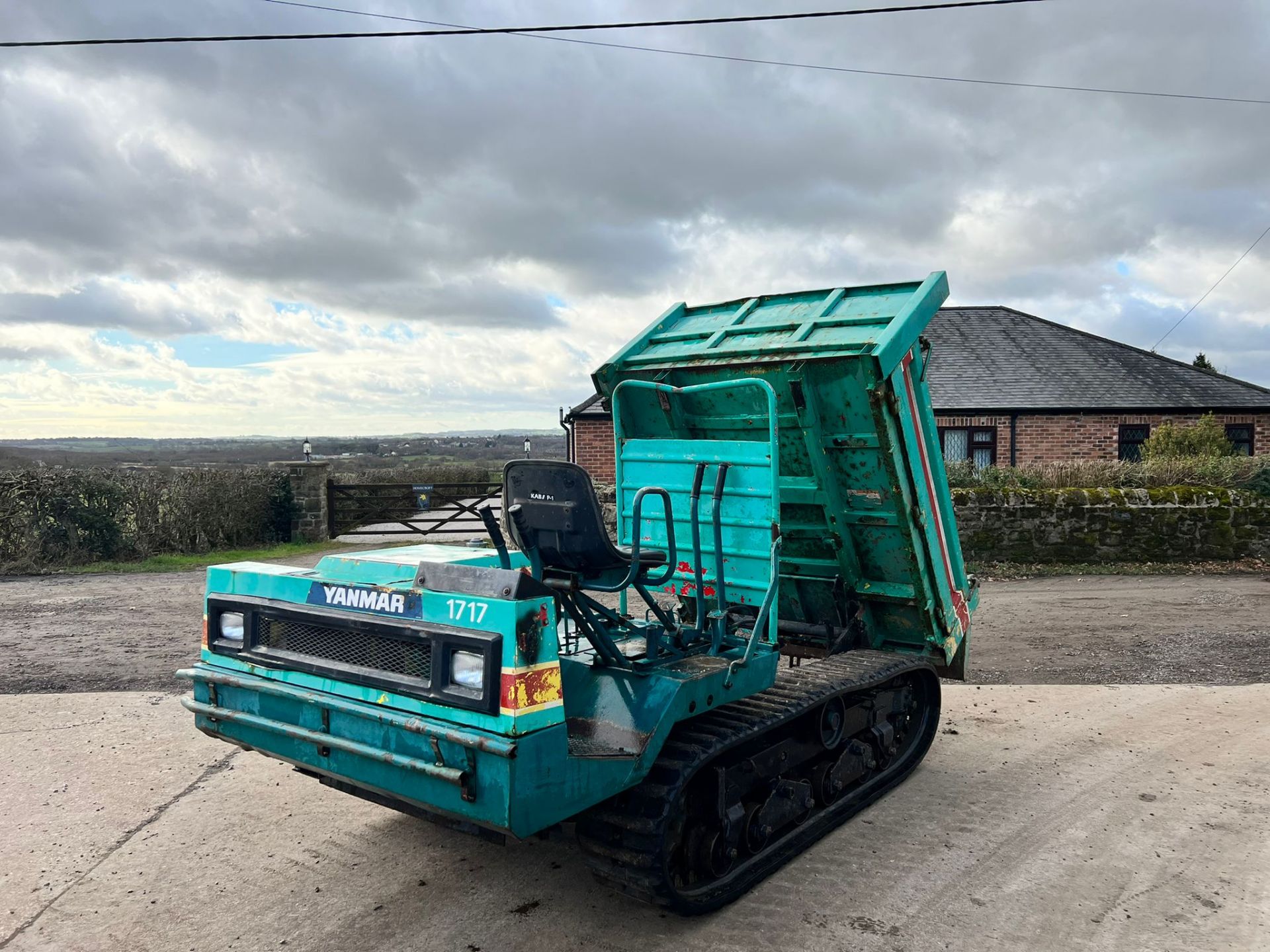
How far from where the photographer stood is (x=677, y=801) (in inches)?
140

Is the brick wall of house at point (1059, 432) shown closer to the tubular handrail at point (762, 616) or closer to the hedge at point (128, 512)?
the hedge at point (128, 512)

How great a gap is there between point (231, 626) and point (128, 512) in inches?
522

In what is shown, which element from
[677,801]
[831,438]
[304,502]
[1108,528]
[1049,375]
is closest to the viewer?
[677,801]

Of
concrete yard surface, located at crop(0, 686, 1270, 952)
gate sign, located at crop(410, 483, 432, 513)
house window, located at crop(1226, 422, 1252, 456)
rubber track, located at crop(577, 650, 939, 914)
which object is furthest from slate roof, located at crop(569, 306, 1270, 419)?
rubber track, located at crop(577, 650, 939, 914)

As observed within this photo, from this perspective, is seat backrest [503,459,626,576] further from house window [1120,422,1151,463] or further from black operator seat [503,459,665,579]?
house window [1120,422,1151,463]

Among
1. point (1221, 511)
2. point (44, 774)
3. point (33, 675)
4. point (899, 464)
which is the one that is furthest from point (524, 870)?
point (1221, 511)

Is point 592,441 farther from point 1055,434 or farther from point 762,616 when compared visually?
point 762,616

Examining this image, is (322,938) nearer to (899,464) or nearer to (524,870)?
(524,870)

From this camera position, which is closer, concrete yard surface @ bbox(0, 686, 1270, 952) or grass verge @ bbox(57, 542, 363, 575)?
concrete yard surface @ bbox(0, 686, 1270, 952)

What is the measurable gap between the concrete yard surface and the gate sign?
13900 mm

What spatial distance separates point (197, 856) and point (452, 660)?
2.32 metres

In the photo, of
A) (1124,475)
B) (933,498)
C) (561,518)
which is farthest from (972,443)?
(561,518)

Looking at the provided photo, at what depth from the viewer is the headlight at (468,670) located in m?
3.11

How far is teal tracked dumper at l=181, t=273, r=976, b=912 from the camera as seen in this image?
3189 millimetres
